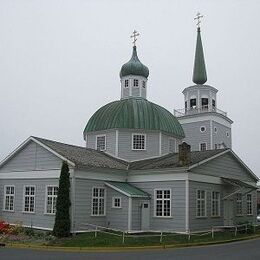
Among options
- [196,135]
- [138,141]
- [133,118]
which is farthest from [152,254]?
[196,135]

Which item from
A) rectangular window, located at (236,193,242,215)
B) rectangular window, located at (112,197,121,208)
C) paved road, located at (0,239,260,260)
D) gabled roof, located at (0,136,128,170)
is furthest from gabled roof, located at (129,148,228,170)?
paved road, located at (0,239,260,260)

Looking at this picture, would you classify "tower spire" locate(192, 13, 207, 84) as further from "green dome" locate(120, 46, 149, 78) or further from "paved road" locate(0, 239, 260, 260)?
"paved road" locate(0, 239, 260, 260)

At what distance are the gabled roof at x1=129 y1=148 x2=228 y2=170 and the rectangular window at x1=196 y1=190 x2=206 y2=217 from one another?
93.8 inches

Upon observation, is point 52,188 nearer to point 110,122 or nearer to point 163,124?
point 110,122

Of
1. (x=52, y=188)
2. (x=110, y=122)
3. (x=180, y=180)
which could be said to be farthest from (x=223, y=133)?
(x=52, y=188)

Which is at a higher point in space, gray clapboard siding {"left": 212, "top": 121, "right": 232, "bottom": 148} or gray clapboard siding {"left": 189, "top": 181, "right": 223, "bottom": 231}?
gray clapboard siding {"left": 212, "top": 121, "right": 232, "bottom": 148}

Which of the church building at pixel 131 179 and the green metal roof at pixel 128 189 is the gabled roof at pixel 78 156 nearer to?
the church building at pixel 131 179

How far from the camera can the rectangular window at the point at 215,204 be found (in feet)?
105

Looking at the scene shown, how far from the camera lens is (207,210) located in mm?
31031

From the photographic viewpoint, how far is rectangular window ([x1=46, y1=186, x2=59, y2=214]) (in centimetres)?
2898

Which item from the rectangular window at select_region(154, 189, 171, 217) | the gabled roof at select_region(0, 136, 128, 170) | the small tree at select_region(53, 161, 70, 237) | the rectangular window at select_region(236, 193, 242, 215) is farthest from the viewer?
the rectangular window at select_region(236, 193, 242, 215)

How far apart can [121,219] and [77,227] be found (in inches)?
129

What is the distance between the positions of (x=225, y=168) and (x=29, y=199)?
15.0 metres

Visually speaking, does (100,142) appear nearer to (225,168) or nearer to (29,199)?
(29,199)
